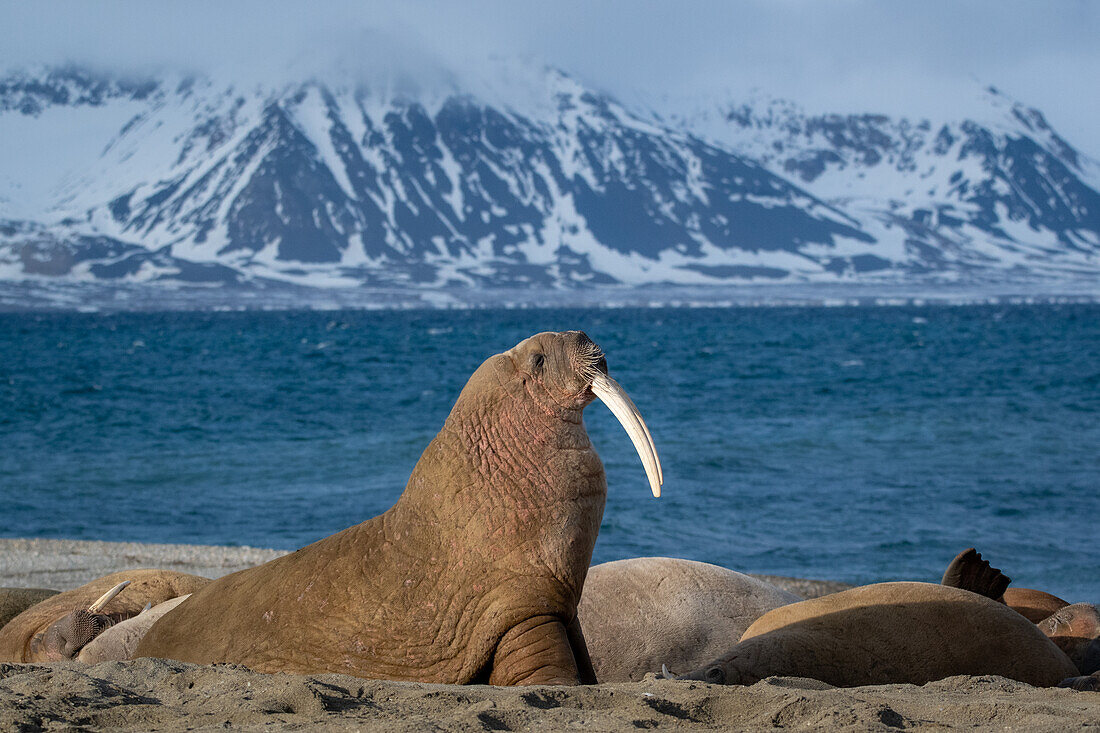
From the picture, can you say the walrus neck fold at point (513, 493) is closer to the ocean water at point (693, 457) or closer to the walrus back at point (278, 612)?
the walrus back at point (278, 612)

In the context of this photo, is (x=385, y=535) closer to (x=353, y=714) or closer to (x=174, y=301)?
(x=353, y=714)

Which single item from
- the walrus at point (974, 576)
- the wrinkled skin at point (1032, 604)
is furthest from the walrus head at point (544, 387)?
the wrinkled skin at point (1032, 604)

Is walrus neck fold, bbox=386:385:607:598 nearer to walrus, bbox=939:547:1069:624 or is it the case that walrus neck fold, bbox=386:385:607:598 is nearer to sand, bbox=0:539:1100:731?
sand, bbox=0:539:1100:731

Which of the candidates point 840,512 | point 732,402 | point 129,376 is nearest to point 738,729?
point 840,512

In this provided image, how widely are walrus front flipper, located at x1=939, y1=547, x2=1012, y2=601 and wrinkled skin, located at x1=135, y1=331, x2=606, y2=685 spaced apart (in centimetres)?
204

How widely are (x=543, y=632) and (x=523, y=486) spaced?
0.51 meters

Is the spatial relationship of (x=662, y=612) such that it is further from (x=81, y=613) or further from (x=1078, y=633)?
(x=81, y=613)

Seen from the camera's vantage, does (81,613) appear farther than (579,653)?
Yes

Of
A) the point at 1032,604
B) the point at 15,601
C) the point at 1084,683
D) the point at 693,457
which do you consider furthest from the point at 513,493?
the point at 693,457

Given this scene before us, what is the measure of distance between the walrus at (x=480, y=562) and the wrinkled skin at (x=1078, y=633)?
88.8 inches

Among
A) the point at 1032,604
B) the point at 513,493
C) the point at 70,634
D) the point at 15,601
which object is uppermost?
the point at 513,493

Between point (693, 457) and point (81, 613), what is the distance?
14.0m

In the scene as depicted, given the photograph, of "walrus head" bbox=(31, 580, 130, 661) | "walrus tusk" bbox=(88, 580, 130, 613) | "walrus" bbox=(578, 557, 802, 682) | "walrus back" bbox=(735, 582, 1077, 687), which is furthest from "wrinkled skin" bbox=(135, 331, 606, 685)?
"walrus tusk" bbox=(88, 580, 130, 613)

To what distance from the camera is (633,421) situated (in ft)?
12.9
